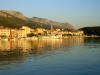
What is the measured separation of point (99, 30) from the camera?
16900cm

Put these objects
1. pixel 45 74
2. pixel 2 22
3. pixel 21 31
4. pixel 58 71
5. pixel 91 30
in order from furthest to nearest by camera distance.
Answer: pixel 91 30, pixel 2 22, pixel 21 31, pixel 58 71, pixel 45 74

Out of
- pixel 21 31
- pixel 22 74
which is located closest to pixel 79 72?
pixel 22 74

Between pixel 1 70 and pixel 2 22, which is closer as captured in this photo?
pixel 1 70

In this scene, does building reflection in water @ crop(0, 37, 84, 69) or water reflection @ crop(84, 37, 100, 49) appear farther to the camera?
water reflection @ crop(84, 37, 100, 49)

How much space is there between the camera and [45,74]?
1500cm

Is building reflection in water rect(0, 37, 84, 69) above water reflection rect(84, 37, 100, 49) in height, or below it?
above

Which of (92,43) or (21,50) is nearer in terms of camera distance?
(21,50)

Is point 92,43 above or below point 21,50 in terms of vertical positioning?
below

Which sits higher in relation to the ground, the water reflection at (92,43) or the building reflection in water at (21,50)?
the building reflection in water at (21,50)

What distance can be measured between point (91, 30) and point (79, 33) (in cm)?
977

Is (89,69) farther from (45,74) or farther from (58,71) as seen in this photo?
(45,74)

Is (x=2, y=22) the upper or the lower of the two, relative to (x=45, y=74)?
upper

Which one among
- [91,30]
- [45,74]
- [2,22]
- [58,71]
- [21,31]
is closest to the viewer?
[45,74]

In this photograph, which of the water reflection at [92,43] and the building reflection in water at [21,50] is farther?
the water reflection at [92,43]
